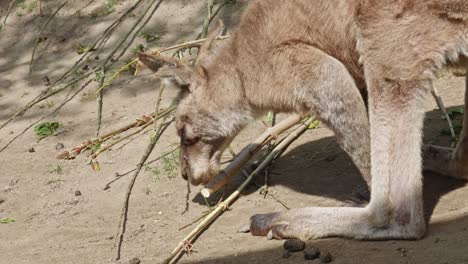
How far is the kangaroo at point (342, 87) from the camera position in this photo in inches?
169

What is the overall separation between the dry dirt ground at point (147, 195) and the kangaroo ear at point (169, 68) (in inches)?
36.5

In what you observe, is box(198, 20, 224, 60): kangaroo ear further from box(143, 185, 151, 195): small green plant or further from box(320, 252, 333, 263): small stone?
box(320, 252, 333, 263): small stone

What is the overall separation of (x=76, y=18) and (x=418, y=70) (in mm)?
5504

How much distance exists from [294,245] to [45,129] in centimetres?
348

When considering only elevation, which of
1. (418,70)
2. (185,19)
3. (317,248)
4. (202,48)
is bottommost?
(317,248)

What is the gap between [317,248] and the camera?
4.32m

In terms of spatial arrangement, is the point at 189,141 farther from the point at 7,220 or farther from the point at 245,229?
the point at 7,220

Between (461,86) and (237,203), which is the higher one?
(461,86)

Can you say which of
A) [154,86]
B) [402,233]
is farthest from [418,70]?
[154,86]

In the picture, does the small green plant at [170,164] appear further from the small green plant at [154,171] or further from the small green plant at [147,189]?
the small green plant at [147,189]

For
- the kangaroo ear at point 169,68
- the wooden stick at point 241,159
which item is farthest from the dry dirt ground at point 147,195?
the kangaroo ear at point 169,68

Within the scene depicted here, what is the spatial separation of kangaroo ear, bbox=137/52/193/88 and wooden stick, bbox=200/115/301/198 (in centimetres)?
72

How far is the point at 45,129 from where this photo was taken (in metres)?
7.14

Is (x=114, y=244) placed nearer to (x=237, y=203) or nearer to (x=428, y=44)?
(x=237, y=203)
